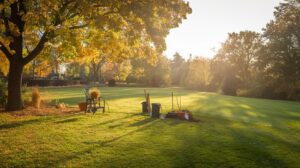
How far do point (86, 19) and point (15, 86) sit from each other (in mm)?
6975

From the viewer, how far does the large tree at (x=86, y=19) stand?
40.3 feet

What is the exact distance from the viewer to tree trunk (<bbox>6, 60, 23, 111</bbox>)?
1597 cm

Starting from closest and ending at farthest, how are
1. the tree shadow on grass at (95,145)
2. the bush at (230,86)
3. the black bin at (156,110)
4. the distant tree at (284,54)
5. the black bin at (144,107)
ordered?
the tree shadow on grass at (95,145) < the black bin at (156,110) < the black bin at (144,107) < the distant tree at (284,54) < the bush at (230,86)

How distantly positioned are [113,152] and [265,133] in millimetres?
8249

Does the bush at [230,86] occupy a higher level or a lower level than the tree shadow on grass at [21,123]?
higher

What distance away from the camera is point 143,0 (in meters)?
12.3

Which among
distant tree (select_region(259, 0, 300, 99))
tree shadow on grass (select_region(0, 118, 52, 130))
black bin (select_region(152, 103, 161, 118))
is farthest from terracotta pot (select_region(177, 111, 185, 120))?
distant tree (select_region(259, 0, 300, 99))

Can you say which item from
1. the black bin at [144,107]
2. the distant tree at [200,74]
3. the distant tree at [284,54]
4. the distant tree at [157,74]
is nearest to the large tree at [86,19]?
the black bin at [144,107]

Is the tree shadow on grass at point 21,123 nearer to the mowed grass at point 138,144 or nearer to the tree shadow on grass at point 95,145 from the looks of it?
the mowed grass at point 138,144

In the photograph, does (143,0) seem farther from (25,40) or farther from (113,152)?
(25,40)

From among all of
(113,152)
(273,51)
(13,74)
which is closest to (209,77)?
(273,51)

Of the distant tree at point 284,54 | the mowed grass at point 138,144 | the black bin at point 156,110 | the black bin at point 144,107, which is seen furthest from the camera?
the distant tree at point 284,54

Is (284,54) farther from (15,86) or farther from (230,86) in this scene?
(15,86)

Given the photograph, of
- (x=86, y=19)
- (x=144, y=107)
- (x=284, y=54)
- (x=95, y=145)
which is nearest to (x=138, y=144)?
(x=95, y=145)
